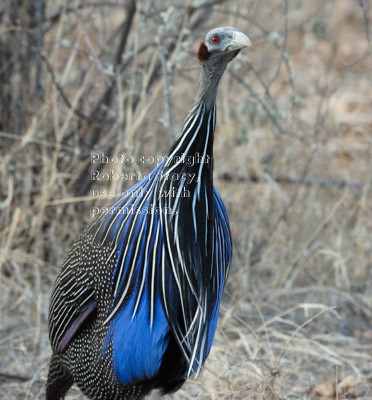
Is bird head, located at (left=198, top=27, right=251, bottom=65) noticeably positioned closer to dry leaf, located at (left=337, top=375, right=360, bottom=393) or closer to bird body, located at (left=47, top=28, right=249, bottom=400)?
bird body, located at (left=47, top=28, right=249, bottom=400)

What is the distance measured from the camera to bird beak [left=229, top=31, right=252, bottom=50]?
7.40ft

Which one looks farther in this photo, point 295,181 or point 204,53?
point 295,181

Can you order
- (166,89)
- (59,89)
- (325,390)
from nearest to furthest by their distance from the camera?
(325,390) → (166,89) → (59,89)

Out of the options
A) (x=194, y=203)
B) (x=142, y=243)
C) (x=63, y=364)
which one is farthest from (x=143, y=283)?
(x=63, y=364)

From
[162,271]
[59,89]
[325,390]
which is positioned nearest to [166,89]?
[59,89]

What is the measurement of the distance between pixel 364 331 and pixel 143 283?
2.01 meters

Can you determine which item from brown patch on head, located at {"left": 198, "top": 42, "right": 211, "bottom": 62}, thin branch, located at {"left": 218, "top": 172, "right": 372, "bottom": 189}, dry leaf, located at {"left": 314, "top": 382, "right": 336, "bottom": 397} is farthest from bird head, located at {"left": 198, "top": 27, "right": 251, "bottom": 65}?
thin branch, located at {"left": 218, "top": 172, "right": 372, "bottom": 189}

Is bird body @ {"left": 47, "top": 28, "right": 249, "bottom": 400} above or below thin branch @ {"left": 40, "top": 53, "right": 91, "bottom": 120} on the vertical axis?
below

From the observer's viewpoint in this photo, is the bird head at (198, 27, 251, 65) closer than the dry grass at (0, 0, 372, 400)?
Yes

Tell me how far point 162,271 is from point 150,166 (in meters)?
1.99

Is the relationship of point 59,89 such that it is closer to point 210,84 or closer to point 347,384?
point 210,84

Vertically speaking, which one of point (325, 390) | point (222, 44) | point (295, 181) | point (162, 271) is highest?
point (222, 44)

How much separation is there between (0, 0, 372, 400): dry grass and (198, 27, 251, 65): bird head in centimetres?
112

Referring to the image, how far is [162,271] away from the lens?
2398mm
